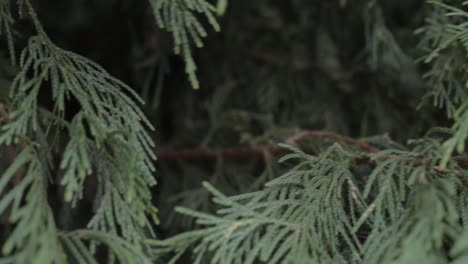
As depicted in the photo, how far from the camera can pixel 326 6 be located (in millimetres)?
2797

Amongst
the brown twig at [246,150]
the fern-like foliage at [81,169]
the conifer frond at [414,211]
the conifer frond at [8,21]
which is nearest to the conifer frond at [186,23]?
the fern-like foliage at [81,169]

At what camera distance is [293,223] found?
4.37 feet

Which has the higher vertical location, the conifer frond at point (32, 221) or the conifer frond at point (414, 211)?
the conifer frond at point (32, 221)

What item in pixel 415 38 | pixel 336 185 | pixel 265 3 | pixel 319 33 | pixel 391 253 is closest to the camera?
pixel 391 253

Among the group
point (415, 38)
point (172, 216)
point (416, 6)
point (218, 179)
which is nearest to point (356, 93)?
point (415, 38)

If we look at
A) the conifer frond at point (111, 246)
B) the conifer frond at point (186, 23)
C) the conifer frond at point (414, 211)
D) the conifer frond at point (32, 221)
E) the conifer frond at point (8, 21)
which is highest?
the conifer frond at point (8, 21)

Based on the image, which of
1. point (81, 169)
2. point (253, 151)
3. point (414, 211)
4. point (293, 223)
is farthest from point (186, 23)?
point (253, 151)

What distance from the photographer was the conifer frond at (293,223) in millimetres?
1268

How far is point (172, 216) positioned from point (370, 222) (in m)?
0.95

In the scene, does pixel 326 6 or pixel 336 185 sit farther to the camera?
pixel 326 6

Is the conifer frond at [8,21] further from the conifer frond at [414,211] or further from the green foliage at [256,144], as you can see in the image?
the conifer frond at [414,211]

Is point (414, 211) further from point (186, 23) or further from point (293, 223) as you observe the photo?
point (186, 23)

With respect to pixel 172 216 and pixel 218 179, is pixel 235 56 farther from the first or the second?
pixel 172 216

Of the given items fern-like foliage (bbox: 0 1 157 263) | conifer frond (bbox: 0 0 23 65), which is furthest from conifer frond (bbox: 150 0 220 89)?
conifer frond (bbox: 0 0 23 65)
